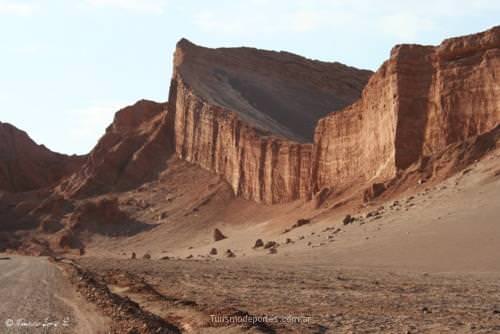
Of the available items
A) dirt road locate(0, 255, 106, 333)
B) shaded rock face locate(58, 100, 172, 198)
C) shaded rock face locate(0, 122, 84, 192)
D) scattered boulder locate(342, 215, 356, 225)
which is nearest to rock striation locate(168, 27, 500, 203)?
shaded rock face locate(58, 100, 172, 198)

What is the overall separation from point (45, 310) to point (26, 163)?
7157 centimetres

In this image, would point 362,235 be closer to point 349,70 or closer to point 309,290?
point 309,290

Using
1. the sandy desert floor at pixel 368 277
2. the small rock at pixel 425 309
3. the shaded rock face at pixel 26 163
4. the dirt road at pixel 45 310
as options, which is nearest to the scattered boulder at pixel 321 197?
the sandy desert floor at pixel 368 277

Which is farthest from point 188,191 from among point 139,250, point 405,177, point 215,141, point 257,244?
point 405,177

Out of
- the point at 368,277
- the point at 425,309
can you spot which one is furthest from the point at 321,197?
the point at 425,309

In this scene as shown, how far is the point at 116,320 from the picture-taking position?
35.6ft

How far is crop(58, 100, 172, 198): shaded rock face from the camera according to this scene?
6631 cm

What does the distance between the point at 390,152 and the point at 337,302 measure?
25465mm

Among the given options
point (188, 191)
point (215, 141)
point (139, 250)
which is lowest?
point (139, 250)

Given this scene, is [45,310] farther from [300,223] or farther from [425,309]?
[300,223]

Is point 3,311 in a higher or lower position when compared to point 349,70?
lower

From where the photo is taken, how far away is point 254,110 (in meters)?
67.5

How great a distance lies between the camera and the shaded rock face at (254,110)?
51719 mm

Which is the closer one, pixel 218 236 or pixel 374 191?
pixel 374 191
